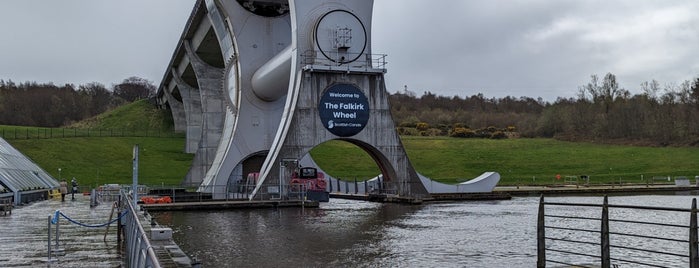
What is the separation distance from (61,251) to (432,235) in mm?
9914

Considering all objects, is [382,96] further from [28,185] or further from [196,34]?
[196,34]

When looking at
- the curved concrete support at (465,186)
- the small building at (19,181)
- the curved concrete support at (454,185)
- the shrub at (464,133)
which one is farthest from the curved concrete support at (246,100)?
the shrub at (464,133)

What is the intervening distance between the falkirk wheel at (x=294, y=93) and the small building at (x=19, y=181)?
31.8 ft

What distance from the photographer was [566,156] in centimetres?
8131

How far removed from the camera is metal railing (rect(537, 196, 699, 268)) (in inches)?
398

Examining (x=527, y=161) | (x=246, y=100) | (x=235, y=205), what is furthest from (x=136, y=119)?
(x=235, y=205)

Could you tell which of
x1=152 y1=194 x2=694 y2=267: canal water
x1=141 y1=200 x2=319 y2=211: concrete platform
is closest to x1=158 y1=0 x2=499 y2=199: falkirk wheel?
x1=141 y1=200 x2=319 y2=211: concrete platform

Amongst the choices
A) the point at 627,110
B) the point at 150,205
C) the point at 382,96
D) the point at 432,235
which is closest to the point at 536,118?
the point at 627,110

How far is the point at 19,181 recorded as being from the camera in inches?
1357

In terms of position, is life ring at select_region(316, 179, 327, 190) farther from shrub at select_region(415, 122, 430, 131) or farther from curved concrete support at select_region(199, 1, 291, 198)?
shrub at select_region(415, 122, 430, 131)

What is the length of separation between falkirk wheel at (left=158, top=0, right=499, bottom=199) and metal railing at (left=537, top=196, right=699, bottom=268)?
14.7 m

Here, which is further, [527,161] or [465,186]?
[527,161]

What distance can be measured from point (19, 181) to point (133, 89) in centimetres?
14673

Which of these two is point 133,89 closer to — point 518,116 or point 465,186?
point 518,116
